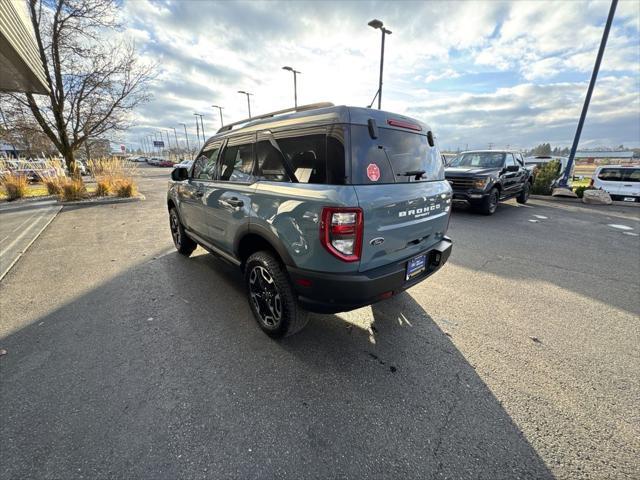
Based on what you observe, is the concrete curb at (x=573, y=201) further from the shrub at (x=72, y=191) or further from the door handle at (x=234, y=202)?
the shrub at (x=72, y=191)

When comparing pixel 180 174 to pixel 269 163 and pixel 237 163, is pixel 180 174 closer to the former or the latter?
pixel 237 163

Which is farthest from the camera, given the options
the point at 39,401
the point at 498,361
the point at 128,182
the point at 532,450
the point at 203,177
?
the point at 128,182

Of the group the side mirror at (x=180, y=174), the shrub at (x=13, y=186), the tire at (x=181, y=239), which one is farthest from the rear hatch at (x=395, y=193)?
the shrub at (x=13, y=186)

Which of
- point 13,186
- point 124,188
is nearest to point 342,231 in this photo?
point 124,188

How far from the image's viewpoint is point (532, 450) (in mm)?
1658

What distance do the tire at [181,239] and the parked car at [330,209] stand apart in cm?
188

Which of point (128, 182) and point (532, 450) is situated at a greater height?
point (128, 182)

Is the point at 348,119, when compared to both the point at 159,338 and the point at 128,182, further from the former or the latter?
the point at 128,182

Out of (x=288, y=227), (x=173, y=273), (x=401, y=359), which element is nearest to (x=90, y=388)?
(x=288, y=227)

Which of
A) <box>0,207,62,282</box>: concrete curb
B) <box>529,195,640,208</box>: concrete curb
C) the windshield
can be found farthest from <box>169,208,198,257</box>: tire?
<box>529,195,640,208</box>: concrete curb

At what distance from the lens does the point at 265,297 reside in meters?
2.66

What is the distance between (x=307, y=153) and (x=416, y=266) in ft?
4.64

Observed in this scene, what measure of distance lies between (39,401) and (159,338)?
0.86 meters

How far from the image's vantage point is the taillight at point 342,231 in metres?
1.94
